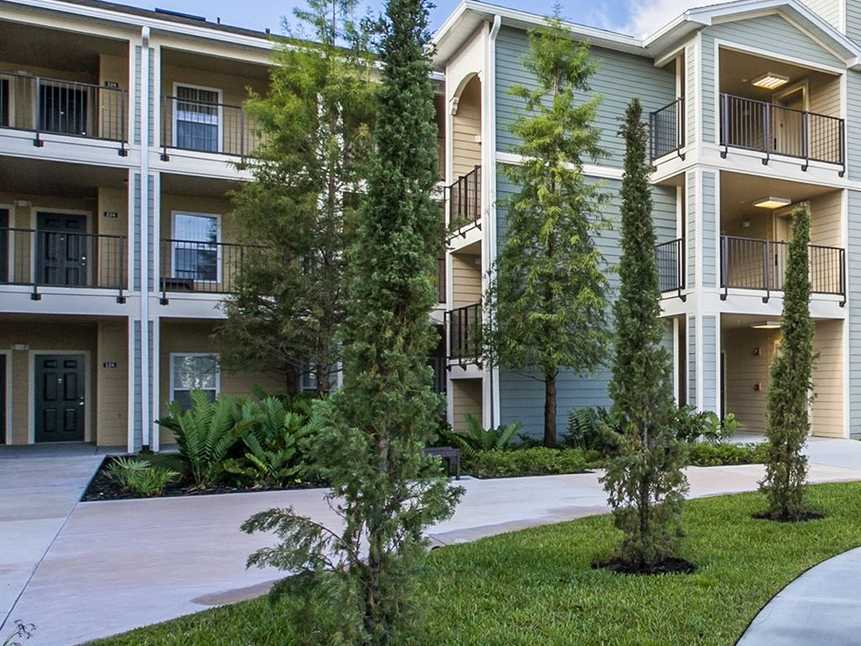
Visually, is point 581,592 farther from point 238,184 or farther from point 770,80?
point 770,80

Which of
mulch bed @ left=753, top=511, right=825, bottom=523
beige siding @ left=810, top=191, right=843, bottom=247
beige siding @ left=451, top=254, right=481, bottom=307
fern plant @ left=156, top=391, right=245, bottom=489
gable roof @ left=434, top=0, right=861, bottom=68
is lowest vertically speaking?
mulch bed @ left=753, top=511, right=825, bottom=523

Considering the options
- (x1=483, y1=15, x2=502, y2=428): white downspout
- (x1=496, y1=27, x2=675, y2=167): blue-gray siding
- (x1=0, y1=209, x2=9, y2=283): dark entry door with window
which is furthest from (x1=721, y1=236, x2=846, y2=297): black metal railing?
(x1=0, y1=209, x2=9, y2=283): dark entry door with window

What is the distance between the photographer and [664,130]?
603 inches

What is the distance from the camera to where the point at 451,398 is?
A: 49.3 feet

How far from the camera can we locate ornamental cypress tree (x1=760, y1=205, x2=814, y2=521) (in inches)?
271

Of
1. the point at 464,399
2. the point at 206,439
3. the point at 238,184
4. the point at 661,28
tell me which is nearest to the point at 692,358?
the point at 464,399

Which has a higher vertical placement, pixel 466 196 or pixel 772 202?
pixel 772 202

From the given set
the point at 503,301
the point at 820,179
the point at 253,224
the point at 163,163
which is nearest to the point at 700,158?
the point at 820,179

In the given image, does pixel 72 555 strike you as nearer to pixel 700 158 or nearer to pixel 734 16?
pixel 700 158

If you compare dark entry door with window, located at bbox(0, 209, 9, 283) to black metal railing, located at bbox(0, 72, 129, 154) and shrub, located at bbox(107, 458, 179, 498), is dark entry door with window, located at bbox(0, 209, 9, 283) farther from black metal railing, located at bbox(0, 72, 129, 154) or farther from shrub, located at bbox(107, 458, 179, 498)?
shrub, located at bbox(107, 458, 179, 498)

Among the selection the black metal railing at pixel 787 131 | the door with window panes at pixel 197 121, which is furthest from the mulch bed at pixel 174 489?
the black metal railing at pixel 787 131

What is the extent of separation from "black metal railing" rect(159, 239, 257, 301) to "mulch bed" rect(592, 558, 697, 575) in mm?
10976

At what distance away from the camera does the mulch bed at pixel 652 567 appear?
5.14 metres

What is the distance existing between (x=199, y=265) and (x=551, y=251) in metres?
7.77
